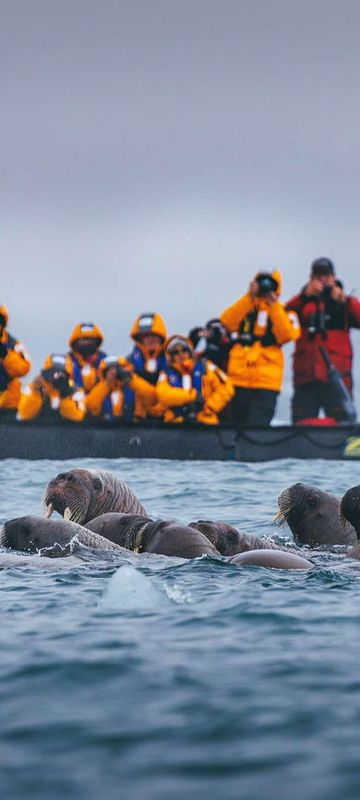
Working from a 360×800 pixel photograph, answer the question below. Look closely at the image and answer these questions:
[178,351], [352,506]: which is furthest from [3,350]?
[352,506]

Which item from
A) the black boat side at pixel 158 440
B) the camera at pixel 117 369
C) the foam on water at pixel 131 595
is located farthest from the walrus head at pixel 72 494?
the camera at pixel 117 369

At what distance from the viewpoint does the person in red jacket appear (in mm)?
19203

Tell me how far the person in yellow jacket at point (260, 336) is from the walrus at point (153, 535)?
10.5 m

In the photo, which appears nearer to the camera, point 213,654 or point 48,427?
point 213,654

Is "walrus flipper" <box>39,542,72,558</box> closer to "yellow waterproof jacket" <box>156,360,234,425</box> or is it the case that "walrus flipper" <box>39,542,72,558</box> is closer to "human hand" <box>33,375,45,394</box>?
"yellow waterproof jacket" <box>156,360,234,425</box>

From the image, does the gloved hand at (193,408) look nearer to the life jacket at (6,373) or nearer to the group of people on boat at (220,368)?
the group of people on boat at (220,368)

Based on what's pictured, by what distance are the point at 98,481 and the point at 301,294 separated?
418 inches

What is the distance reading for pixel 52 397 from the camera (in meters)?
20.1

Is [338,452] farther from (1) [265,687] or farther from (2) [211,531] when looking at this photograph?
(1) [265,687]

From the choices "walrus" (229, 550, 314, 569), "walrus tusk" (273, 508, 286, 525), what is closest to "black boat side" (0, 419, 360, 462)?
"walrus tusk" (273, 508, 286, 525)

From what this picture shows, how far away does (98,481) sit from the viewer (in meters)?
9.91

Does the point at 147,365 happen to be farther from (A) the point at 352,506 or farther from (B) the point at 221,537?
(A) the point at 352,506

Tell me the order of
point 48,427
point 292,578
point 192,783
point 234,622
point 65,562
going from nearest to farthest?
point 192,783 < point 234,622 < point 292,578 < point 65,562 < point 48,427

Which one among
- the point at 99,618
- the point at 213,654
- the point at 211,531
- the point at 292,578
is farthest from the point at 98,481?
the point at 213,654
